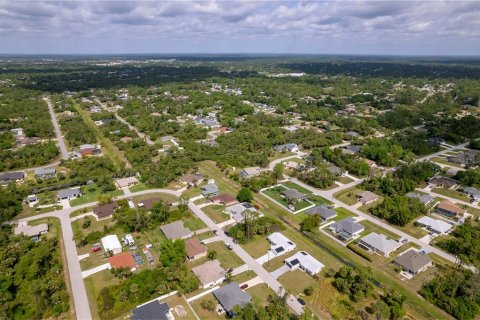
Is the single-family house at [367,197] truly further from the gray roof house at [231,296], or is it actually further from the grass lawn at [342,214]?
the gray roof house at [231,296]

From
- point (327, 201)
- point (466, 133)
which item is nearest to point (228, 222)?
point (327, 201)

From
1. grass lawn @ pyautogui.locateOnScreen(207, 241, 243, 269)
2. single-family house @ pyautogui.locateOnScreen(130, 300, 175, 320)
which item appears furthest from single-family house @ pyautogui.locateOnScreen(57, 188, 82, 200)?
single-family house @ pyautogui.locateOnScreen(130, 300, 175, 320)

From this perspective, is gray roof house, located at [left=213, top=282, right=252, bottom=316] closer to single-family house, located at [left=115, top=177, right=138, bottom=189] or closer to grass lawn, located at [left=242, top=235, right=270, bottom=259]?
grass lawn, located at [left=242, top=235, right=270, bottom=259]

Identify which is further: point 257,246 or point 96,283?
point 257,246

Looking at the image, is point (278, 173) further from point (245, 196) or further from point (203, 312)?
point (203, 312)

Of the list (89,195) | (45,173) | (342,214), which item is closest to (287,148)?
(342,214)

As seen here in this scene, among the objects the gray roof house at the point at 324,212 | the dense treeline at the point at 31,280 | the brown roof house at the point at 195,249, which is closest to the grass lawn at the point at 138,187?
the dense treeline at the point at 31,280
